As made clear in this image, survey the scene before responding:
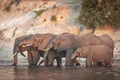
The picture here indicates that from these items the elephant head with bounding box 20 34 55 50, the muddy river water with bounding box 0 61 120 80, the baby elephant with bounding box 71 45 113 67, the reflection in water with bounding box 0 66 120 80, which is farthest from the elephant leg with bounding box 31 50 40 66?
the baby elephant with bounding box 71 45 113 67

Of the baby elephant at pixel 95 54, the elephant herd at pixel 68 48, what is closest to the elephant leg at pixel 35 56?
the elephant herd at pixel 68 48

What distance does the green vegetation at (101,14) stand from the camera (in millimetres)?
48125

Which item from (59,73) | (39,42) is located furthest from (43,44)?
(59,73)

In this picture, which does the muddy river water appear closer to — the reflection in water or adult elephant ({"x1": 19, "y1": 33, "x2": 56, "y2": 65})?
the reflection in water

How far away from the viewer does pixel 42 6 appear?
57219 millimetres

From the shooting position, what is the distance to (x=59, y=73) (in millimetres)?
31625

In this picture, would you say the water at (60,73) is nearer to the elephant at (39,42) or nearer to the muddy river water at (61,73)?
the muddy river water at (61,73)

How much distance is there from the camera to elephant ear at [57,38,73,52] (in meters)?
37.8

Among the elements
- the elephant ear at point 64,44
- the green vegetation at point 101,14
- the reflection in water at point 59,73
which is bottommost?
the reflection in water at point 59,73

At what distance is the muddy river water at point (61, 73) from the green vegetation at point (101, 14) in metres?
13.0

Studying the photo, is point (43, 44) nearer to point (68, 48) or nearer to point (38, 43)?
point (38, 43)

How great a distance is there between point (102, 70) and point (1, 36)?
70.8ft

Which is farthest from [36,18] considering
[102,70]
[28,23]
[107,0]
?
[102,70]

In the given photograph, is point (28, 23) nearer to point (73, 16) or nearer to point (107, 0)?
point (73, 16)
